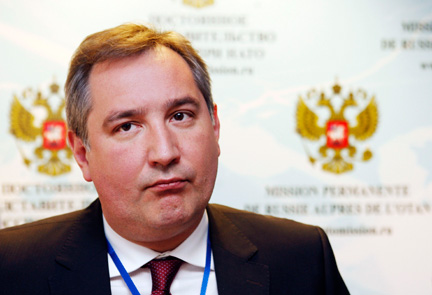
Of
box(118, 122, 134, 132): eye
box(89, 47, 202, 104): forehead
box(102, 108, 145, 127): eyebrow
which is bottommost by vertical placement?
box(118, 122, 134, 132): eye

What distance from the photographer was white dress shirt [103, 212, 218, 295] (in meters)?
1.48

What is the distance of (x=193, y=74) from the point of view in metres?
1.53

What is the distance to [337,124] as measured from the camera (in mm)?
2578

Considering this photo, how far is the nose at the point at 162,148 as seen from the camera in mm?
1293

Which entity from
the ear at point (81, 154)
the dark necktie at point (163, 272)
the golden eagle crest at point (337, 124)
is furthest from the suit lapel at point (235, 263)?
the golden eagle crest at point (337, 124)

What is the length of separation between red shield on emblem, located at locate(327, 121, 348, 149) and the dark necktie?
1.35m

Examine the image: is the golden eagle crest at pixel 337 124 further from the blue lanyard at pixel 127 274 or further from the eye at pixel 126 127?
the eye at pixel 126 127

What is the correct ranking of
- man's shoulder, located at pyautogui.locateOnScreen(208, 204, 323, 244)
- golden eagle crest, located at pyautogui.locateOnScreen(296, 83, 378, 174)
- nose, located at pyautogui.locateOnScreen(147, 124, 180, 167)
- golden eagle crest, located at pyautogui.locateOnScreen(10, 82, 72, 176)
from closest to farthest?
nose, located at pyautogui.locateOnScreen(147, 124, 180, 167)
man's shoulder, located at pyautogui.locateOnScreen(208, 204, 323, 244)
golden eagle crest, located at pyautogui.locateOnScreen(10, 82, 72, 176)
golden eagle crest, located at pyautogui.locateOnScreen(296, 83, 378, 174)

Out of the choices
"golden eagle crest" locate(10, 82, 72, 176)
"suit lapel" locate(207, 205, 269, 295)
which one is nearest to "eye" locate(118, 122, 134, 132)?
"suit lapel" locate(207, 205, 269, 295)

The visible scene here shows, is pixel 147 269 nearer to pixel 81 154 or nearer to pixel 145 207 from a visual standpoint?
pixel 145 207

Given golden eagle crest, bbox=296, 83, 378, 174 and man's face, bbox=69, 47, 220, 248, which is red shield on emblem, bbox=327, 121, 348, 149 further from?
man's face, bbox=69, 47, 220, 248

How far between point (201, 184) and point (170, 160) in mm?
146

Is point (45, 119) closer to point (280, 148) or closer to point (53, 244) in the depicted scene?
point (53, 244)

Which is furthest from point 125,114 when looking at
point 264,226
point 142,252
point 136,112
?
point 264,226
